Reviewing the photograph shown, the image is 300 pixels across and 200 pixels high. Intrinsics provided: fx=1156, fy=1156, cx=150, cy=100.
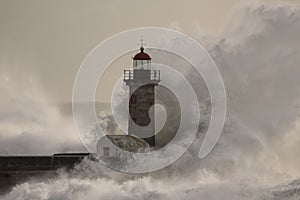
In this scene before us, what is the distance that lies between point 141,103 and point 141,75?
0.80m

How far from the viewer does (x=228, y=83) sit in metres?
30.5

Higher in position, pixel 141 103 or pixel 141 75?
pixel 141 75

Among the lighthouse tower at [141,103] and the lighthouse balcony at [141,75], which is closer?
the lighthouse tower at [141,103]

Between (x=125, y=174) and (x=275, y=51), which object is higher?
(x=275, y=51)

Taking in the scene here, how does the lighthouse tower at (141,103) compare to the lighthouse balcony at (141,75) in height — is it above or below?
below

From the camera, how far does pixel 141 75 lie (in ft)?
99.8

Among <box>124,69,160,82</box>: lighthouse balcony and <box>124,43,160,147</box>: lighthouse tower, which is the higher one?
<box>124,69,160,82</box>: lighthouse balcony

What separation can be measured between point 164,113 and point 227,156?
263cm

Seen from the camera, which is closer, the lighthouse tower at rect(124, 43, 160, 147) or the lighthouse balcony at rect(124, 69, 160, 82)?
the lighthouse tower at rect(124, 43, 160, 147)

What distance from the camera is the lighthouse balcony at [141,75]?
3033 centimetres

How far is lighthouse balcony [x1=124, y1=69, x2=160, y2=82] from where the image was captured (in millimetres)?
30328

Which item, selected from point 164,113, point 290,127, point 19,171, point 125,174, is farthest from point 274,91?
point 19,171

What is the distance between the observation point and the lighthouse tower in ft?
98.6

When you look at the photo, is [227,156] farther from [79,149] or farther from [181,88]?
[79,149]
